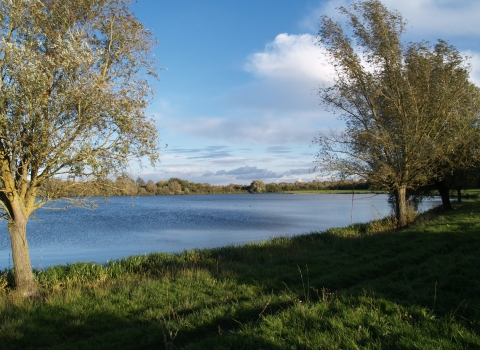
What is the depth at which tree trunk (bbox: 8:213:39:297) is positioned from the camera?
30.3 feet

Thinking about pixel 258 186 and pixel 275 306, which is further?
pixel 258 186

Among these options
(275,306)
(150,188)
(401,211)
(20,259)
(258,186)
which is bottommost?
(275,306)

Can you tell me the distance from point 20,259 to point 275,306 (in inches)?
258

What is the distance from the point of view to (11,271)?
11977mm

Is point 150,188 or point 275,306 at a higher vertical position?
point 150,188

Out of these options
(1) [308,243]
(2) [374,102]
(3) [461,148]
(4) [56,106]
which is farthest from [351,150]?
(4) [56,106]

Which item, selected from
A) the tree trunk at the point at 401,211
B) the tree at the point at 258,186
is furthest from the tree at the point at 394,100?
the tree at the point at 258,186

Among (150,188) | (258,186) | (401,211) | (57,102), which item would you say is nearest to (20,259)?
(57,102)

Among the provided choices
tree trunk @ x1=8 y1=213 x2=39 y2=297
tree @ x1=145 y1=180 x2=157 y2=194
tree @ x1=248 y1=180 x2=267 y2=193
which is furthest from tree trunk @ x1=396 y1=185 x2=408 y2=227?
tree @ x1=248 y1=180 x2=267 y2=193

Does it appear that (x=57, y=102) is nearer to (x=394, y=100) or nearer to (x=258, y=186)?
(x=394, y=100)

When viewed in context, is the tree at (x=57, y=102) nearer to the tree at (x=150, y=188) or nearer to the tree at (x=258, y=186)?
the tree at (x=150, y=188)

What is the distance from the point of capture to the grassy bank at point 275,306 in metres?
5.12

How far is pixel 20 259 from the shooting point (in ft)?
30.8

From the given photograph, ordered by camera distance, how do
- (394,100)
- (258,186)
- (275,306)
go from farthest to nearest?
1. (258,186)
2. (394,100)
3. (275,306)
